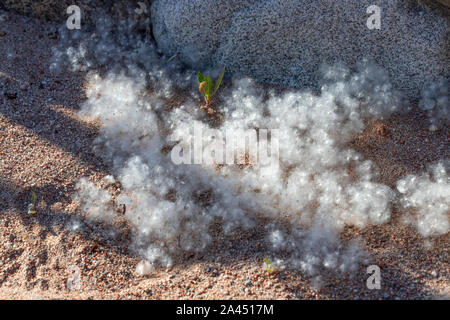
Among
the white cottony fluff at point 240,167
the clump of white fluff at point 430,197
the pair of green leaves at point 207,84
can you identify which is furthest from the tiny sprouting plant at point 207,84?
the clump of white fluff at point 430,197

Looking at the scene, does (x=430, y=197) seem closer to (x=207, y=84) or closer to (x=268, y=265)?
(x=268, y=265)

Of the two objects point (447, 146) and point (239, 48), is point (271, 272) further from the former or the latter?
point (239, 48)

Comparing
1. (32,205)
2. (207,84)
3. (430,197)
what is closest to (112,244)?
(32,205)

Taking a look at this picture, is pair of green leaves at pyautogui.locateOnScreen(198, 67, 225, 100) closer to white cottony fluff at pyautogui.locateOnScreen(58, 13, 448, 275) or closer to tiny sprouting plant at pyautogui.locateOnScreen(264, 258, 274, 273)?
white cottony fluff at pyautogui.locateOnScreen(58, 13, 448, 275)

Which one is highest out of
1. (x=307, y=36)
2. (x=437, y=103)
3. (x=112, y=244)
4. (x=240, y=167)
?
(x=307, y=36)

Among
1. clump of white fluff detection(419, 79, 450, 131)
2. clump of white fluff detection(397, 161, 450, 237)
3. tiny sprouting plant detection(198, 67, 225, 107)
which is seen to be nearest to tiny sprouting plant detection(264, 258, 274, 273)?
clump of white fluff detection(397, 161, 450, 237)
